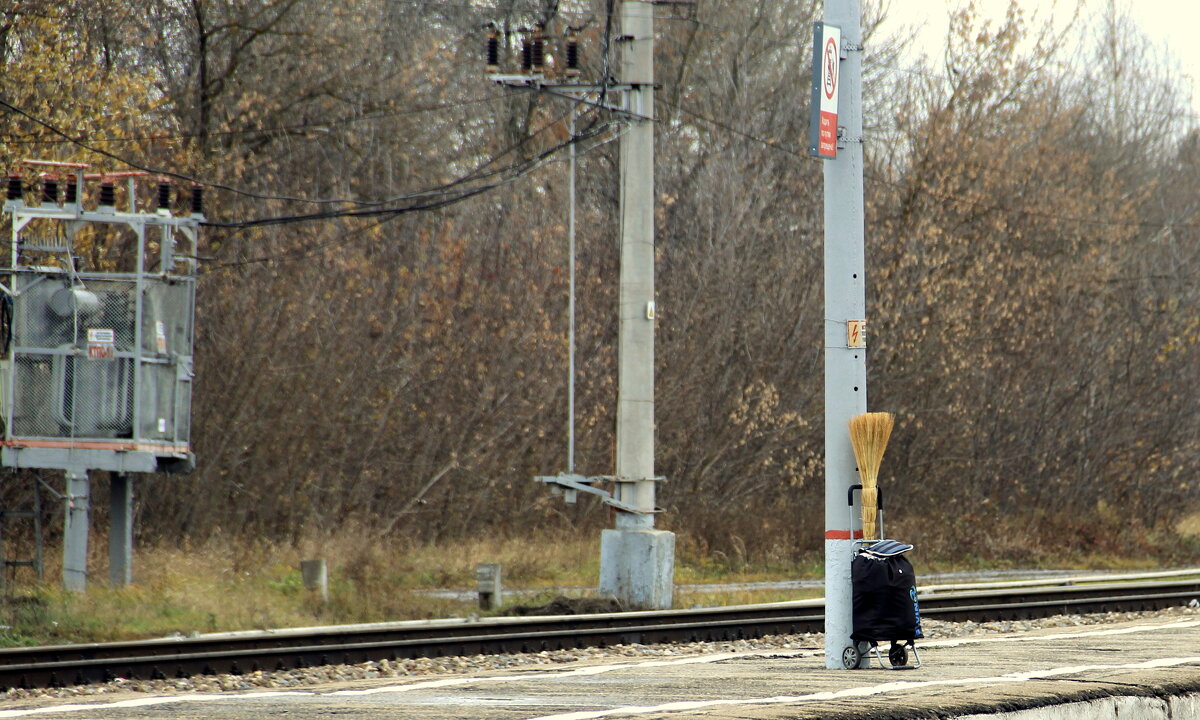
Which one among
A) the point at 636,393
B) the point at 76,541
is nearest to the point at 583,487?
the point at 636,393

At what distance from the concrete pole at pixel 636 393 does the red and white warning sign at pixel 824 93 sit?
8.64 meters

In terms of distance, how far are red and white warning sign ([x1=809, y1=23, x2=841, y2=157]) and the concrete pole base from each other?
9044 millimetres

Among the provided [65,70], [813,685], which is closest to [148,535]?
[65,70]

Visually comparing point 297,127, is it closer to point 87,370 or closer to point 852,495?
point 87,370

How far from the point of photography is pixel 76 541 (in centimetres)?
1789

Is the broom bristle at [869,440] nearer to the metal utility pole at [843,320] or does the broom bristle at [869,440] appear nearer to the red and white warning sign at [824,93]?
the metal utility pole at [843,320]

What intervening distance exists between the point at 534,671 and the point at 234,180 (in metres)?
21.0

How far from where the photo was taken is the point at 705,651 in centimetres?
1441

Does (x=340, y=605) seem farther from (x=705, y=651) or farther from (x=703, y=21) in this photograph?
(x=703, y=21)

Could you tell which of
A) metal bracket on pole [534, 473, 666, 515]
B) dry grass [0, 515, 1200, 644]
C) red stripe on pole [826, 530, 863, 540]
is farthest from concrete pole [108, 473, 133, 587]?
red stripe on pole [826, 530, 863, 540]

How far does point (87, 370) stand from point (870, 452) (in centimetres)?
1181

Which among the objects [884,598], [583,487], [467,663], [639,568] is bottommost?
[467,663]

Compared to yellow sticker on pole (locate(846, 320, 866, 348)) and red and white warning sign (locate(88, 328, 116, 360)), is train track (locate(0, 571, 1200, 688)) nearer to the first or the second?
yellow sticker on pole (locate(846, 320, 866, 348))

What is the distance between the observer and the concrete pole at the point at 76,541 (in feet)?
58.2
